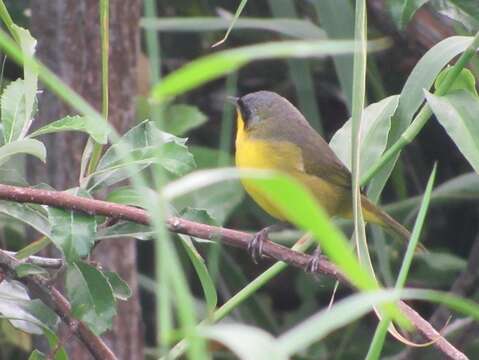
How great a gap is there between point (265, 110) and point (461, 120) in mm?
1335

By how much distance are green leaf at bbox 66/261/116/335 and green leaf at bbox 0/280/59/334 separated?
0.08 meters

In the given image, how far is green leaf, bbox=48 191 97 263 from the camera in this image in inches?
57.2

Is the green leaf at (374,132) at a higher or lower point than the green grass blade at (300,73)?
lower

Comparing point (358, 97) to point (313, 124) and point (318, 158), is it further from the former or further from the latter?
point (313, 124)

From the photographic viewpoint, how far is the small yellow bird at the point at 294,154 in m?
2.69

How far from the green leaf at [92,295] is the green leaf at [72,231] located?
0.10 metres

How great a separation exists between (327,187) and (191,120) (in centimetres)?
49

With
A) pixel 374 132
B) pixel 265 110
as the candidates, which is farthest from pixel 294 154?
pixel 374 132

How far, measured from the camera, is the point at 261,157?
2707 mm

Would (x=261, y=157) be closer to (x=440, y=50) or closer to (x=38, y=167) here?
(x=38, y=167)

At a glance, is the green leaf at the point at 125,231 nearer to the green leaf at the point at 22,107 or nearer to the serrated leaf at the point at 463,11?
the green leaf at the point at 22,107

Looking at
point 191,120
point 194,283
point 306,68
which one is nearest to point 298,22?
point 306,68

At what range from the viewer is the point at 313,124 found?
3119 mm

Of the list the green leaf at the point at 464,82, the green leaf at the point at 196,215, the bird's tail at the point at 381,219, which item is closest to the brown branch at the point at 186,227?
the green leaf at the point at 196,215
